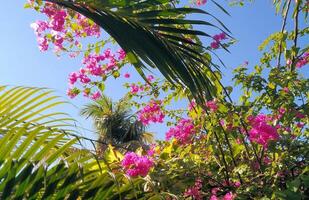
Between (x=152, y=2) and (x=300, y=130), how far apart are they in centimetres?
331

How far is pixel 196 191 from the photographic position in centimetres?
368

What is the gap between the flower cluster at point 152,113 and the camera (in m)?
5.88

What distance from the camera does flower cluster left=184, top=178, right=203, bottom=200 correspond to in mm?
3621

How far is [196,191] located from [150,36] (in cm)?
213

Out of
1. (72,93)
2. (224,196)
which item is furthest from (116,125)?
(224,196)

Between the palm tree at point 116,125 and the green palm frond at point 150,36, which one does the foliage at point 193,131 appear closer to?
the green palm frond at point 150,36

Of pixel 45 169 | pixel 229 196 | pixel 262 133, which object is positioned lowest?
pixel 45 169

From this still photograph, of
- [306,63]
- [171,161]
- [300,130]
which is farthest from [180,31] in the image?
[306,63]

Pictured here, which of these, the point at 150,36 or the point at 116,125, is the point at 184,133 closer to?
the point at 150,36

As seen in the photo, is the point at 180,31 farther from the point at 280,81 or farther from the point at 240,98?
the point at 240,98

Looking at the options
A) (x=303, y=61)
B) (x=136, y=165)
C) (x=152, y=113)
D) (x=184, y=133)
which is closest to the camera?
(x=136, y=165)

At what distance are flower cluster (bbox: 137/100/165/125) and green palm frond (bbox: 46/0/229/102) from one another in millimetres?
3966

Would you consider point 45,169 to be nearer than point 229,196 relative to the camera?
Yes

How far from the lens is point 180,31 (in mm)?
1804
